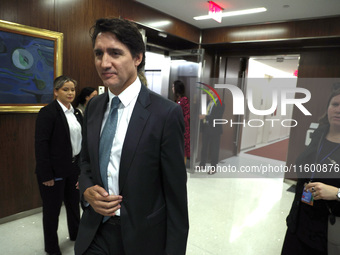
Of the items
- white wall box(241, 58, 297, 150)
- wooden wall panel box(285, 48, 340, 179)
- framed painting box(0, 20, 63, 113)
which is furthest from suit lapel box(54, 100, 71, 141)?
white wall box(241, 58, 297, 150)

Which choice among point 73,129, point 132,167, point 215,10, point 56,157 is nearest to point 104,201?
point 132,167

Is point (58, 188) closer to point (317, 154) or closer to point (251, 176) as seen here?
point (317, 154)

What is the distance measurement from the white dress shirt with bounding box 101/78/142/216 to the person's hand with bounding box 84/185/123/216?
62 mm

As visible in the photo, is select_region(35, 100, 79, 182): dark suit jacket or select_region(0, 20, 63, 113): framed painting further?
select_region(0, 20, 63, 113): framed painting

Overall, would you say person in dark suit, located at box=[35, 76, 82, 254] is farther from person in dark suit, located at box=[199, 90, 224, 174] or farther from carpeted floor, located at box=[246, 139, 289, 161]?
carpeted floor, located at box=[246, 139, 289, 161]

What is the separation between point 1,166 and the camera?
2.71 metres

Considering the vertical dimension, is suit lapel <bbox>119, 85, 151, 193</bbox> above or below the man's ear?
below

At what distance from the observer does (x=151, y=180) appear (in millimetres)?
1108

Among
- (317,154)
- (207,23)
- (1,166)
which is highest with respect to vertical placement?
(207,23)

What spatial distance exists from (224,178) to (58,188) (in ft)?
11.0

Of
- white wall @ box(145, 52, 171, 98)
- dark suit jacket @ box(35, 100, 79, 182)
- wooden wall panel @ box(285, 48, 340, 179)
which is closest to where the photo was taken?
dark suit jacket @ box(35, 100, 79, 182)

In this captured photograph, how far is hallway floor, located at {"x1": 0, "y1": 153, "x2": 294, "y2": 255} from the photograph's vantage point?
249cm

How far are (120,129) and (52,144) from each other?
124 centimetres

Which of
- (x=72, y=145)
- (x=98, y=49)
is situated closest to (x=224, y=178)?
(x=72, y=145)
